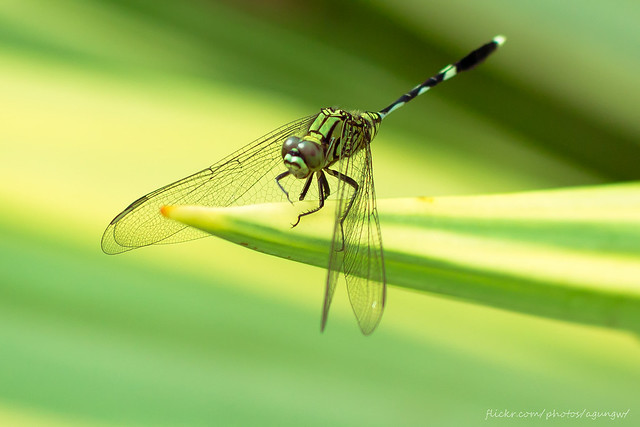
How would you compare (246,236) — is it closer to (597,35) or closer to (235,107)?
(235,107)

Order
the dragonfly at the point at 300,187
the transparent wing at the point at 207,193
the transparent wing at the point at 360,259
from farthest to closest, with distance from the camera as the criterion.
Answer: the transparent wing at the point at 207,193
the dragonfly at the point at 300,187
the transparent wing at the point at 360,259

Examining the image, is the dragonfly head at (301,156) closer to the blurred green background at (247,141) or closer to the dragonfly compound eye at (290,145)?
the dragonfly compound eye at (290,145)

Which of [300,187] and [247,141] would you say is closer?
[300,187]

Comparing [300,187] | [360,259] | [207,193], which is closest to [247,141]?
[300,187]

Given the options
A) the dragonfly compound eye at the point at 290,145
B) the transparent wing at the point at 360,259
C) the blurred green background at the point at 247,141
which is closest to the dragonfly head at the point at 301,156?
the dragonfly compound eye at the point at 290,145

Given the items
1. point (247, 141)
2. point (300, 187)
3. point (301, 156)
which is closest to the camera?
point (301, 156)

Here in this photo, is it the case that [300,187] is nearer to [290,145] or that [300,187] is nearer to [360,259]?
[290,145]
